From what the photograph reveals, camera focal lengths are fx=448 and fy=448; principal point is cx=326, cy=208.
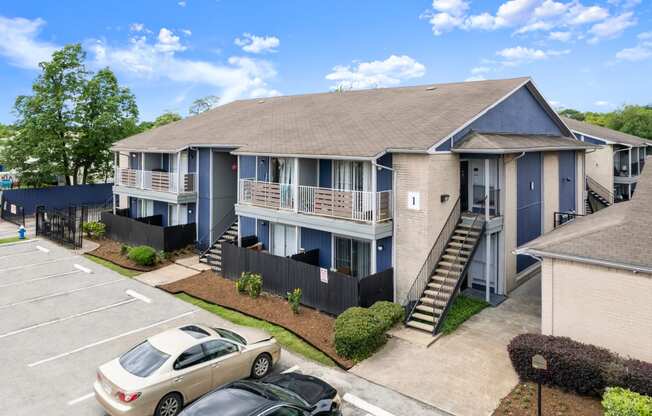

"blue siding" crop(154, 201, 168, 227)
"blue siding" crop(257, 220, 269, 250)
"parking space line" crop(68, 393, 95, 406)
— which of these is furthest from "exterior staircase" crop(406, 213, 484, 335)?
"blue siding" crop(154, 201, 168, 227)

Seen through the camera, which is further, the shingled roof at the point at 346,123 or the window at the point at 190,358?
the shingled roof at the point at 346,123

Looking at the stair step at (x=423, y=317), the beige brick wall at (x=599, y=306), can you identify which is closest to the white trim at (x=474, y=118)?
the beige brick wall at (x=599, y=306)

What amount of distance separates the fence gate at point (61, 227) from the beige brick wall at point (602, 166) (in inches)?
1275

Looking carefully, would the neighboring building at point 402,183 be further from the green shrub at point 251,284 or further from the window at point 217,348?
the window at point 217,348

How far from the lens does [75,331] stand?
14.1m

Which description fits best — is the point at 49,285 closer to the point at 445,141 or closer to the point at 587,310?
the point at 445,141

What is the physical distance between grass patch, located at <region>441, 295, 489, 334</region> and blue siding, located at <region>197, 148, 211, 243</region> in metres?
13.4

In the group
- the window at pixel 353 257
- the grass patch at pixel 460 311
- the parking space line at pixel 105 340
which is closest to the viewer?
the parking space line at pixel 105 340

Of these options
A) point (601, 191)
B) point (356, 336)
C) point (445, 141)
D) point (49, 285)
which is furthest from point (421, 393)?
point (601, 191)

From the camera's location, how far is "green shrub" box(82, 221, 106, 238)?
26.2m

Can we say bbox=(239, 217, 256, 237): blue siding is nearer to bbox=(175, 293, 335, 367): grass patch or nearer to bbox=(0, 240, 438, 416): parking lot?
bbox=(175, 293, 335, 367): grass patch

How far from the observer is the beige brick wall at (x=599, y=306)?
9992 millimetres

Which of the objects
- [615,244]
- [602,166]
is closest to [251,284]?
[615,244]

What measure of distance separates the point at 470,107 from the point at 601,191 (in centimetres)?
1803
